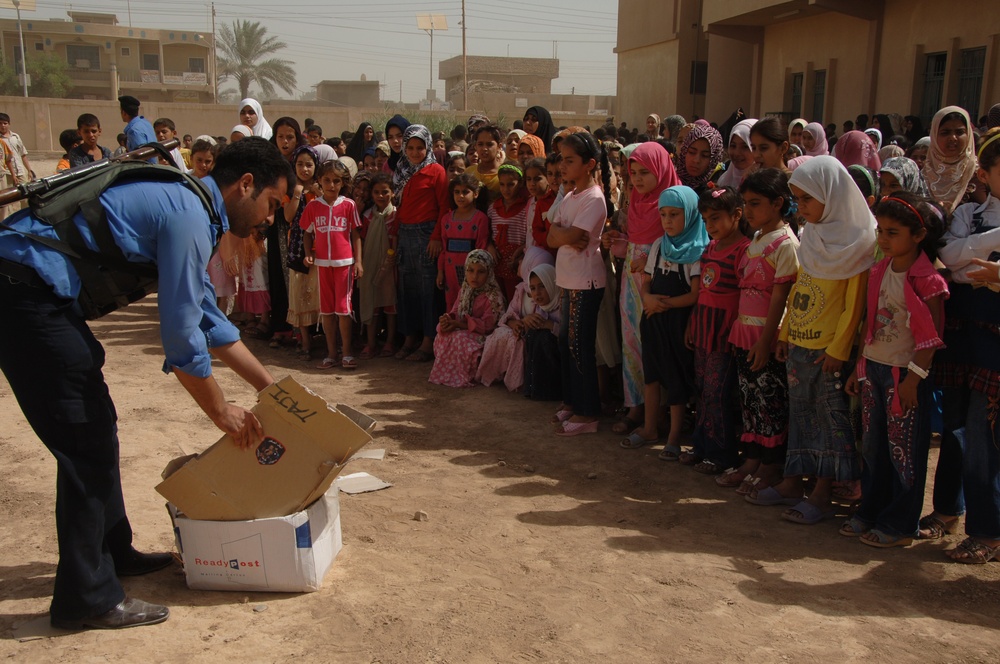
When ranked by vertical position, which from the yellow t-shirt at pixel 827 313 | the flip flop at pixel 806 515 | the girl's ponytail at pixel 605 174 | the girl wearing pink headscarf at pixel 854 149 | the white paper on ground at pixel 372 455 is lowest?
the white paper on ground at pixel 372 455

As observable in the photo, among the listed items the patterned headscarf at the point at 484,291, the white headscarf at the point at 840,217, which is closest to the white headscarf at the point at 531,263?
the patterned headscarf at the point at 484,291

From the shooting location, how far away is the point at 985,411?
376cm

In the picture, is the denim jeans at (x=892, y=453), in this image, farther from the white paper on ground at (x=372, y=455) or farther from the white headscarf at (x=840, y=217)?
the white paper on ground at (x=372, y=455)

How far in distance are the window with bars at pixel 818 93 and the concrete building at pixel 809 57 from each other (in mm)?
24

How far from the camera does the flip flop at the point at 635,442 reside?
215 inches

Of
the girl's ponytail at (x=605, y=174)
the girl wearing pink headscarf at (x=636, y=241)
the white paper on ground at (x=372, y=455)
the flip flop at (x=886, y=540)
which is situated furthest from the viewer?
the girl's ponytail at (x=605, y=174)

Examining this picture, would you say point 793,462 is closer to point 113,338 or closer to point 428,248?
point 428,248

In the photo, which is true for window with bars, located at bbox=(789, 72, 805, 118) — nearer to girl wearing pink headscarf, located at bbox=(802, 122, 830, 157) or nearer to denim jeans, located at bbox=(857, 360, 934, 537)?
girl wearing pink headscarf, located at bbox=(802, 122, 830, 157)

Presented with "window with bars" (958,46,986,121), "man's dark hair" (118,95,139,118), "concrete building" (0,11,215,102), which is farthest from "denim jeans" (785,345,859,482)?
"concrete building" (0,11,215,102)

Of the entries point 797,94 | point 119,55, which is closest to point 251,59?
point 119,55

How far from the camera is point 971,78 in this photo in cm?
1408

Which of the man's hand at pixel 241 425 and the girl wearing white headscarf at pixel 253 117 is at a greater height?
the girl wearing white headscarf at pixel 253 117

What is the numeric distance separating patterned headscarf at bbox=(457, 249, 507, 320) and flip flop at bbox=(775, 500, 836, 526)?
3253mm

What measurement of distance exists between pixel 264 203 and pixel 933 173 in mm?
4493
